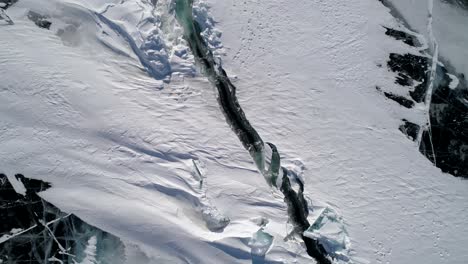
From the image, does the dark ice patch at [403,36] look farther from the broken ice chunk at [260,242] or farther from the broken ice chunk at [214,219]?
the broken ice chunk at [214,219]

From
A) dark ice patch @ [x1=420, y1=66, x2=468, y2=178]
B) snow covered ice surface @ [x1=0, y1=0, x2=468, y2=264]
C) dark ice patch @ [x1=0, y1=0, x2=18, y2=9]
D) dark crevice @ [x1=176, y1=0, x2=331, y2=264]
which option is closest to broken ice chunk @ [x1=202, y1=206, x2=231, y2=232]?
snow covered ice surface @ [x1=0, y1=0, x2=468, y2=264]

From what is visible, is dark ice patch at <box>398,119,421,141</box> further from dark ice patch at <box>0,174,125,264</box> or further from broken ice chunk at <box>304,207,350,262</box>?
dark ice patch at <box>0,174,125,264</box>

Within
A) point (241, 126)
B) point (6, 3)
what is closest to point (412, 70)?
point (241, 126)

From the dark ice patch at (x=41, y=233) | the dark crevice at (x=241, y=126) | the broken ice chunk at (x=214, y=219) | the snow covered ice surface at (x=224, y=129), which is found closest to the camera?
the dark ice patch at (x=41, y=233)

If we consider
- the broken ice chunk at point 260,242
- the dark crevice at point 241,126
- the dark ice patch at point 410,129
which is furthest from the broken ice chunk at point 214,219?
the dark ice patch at point 410,129

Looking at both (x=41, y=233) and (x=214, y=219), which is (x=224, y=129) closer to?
(x=214, y=219)

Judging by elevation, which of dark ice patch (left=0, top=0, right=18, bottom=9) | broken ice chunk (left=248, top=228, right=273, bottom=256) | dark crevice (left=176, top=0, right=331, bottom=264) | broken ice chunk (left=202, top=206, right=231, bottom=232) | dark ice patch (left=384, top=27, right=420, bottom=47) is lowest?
broken ice chunk (left=248, top=228, right=273, bottom=256)
